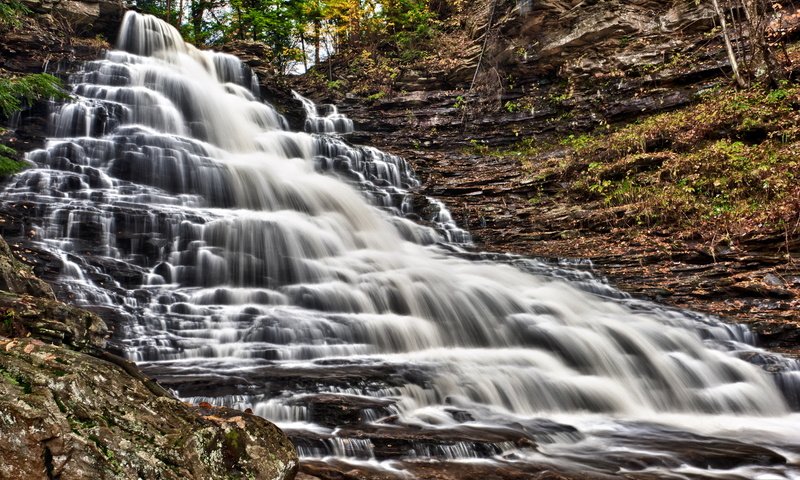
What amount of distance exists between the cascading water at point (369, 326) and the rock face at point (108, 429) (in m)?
1.42

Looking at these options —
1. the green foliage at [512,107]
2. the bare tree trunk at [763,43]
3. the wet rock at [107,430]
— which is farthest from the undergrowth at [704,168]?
the wet rock at [107,430]

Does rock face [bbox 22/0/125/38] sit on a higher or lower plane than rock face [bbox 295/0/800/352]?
higher

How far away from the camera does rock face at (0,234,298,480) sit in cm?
188

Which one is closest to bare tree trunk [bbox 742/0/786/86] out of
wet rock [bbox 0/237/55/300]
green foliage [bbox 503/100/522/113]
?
green foliage [bbox 503/100/522/113]

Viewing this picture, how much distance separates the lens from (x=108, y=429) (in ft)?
7.07

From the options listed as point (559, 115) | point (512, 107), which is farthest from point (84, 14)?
point (559, 115)

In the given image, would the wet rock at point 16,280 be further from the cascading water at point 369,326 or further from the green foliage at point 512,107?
the green foliage at point 512,107

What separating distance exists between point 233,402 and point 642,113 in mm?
14188

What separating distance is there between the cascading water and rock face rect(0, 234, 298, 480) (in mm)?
1425

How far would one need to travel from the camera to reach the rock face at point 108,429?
1881 mm

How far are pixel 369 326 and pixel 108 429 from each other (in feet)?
18.0

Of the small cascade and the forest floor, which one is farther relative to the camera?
the small cascade

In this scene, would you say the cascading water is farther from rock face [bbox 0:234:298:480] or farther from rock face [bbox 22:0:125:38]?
rock face [bbox 22:0:125:38]

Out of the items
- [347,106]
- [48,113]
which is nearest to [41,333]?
[48,113]
